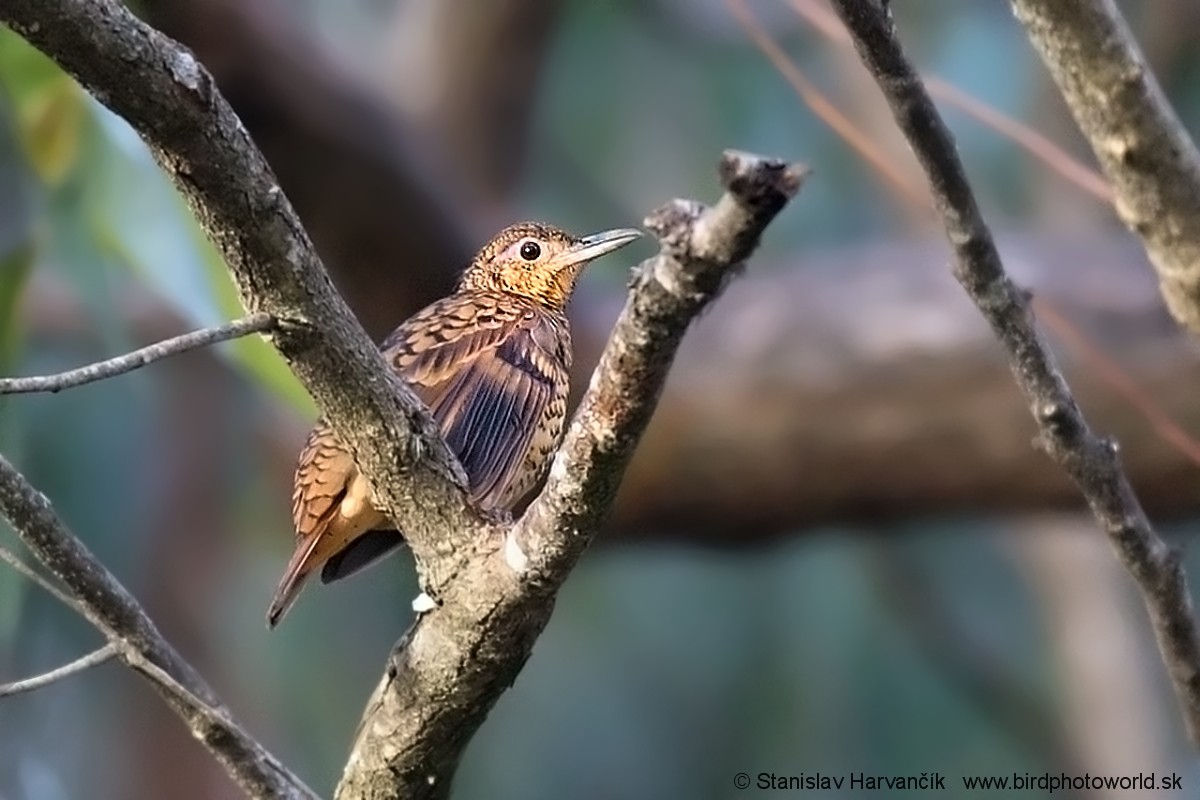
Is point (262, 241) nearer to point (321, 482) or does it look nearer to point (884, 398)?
point (321, 482)

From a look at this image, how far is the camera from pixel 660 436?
268 cm

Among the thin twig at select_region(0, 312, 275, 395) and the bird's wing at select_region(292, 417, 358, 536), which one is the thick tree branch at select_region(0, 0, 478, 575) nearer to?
the thin twig at select_region(0, 312, 275, 395)

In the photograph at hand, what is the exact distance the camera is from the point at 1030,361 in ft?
3.12

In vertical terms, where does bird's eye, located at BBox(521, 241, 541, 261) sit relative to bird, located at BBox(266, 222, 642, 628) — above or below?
above

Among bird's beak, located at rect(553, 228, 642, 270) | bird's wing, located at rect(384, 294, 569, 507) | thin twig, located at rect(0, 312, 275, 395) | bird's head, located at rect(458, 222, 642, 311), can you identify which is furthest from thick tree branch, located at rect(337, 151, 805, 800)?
bird's head, located at rect(458, 222, 642, 311)

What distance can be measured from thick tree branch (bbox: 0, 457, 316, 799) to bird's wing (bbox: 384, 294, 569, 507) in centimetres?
27

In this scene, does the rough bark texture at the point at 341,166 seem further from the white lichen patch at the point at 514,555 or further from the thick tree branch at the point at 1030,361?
the thick tree branch at the point at 1030,361

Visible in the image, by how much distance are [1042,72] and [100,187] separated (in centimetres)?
229

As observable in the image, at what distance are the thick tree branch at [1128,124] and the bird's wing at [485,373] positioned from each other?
1.99ft

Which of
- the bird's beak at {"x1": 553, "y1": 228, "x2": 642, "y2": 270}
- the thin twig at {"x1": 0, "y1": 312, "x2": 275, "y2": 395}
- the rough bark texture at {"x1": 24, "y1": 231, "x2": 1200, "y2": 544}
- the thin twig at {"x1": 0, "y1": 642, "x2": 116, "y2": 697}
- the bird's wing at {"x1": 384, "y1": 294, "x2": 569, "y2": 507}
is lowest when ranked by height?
the thin twig at {"x1": 0, "y1": 642, "x2": 116, "y2": 697}

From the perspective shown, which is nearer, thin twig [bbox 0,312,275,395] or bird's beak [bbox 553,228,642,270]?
thin twig [bbox 0,312,275,395]

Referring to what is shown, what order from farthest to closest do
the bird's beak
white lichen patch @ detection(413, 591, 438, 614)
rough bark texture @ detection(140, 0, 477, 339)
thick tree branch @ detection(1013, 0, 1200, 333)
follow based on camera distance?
rough bark texture @ detection(140, 0, 477, 339) < the bird's beak < white lichen patch @ detection(413, 591, 438, 614) < thick tree branch @ detection(1013, 0, 1200, 333)

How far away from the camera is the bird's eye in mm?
1642

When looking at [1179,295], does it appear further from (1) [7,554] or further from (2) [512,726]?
(2) [512,726]
